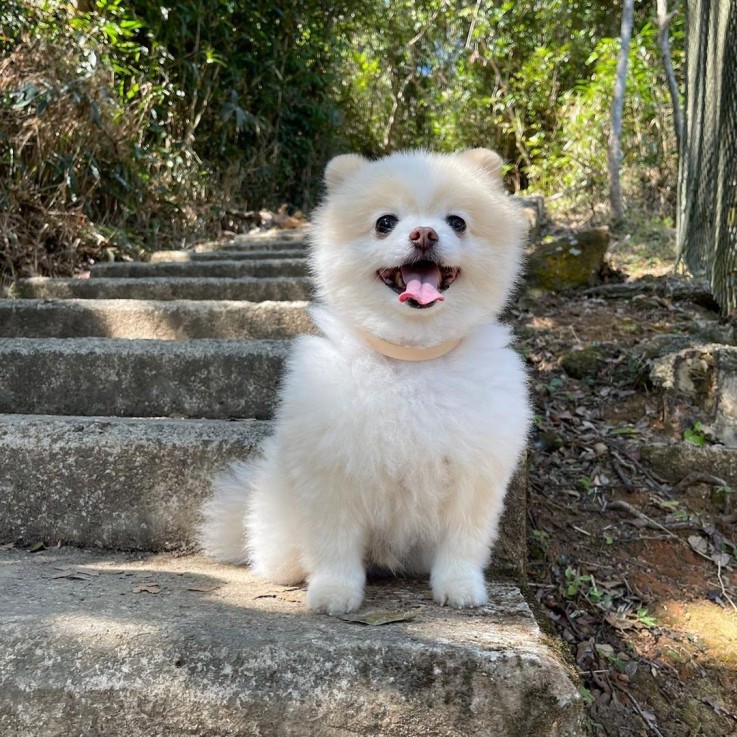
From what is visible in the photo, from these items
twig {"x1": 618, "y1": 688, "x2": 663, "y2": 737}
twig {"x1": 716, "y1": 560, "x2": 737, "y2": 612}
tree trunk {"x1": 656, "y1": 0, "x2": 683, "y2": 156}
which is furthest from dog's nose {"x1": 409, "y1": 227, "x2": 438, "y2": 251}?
tree trunk {"x1": 656, "y1": 0, "x2": 683, "y2": 156}

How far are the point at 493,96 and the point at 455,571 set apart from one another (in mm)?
8605

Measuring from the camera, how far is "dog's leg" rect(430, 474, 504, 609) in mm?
1327

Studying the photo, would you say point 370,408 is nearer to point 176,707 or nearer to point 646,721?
point 176,707

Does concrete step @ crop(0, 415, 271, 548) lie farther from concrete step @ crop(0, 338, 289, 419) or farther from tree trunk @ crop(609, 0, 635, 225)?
tree trunk @ crop(609, 0, 635, 225)

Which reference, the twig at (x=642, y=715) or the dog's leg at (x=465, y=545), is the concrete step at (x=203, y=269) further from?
the twig at (x=642, y=715)

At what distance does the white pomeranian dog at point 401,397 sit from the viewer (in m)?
1.31

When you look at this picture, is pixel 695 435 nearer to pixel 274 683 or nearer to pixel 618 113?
pixel 274 683

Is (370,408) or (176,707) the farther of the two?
(370,408)

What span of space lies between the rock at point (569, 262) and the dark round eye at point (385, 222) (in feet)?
8.85

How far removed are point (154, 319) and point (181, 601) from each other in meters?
1.62

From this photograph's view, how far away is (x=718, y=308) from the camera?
3.31 metres

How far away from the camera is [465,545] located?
1375mm

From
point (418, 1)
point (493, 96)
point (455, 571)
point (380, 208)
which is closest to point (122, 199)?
point (380, 208)

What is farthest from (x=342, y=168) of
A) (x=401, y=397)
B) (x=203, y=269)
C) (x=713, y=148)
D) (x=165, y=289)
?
(x=203, y=269)
